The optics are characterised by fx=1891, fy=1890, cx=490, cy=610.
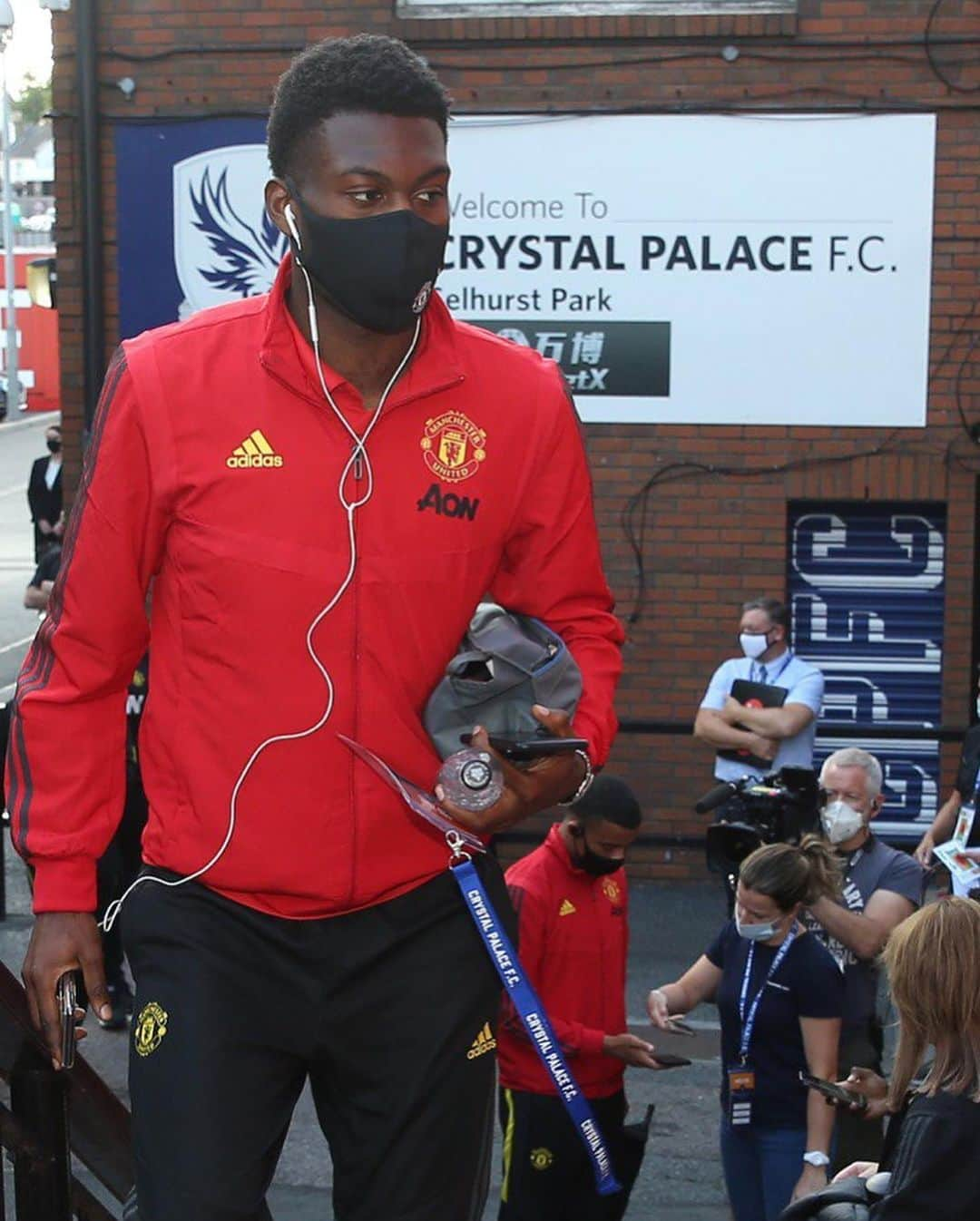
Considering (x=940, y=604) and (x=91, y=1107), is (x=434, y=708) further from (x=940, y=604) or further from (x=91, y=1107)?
(x=940, y=604)

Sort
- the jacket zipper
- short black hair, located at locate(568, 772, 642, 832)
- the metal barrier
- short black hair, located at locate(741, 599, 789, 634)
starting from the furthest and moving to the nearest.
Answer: the metal barrier
short black hair, located at locate(741, 599, 789, 634)
short black hair, located at locate(568, 772, 642, 832)
the jacket zipper

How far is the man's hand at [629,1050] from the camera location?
18.3 feet

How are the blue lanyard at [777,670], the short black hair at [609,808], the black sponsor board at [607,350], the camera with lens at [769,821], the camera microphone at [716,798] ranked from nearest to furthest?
the short black hair at [609,808] < the camera with lens at [769,821] < the camera microphone at [716,798] < the blue lanyard at [777,670] < the black sponsor board at [607,350]

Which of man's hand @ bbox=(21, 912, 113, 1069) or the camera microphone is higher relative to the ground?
man's hand @ bbox=(21, 912, 113, 1069)

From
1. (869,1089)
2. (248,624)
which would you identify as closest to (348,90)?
(248,624)

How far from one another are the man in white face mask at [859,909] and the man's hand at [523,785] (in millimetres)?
3112

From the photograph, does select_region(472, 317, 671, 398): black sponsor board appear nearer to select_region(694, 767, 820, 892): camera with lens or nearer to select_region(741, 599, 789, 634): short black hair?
select_region(741, 599, 789, 634): short black hair

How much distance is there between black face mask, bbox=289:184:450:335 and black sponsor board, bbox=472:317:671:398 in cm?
776

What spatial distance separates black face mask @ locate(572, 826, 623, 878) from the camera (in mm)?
5848

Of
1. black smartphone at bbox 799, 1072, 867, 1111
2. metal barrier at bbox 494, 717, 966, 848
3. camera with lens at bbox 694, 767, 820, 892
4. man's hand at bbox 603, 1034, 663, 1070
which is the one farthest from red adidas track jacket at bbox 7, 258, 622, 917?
metal barrier at bbox 494, 717, 966, 848

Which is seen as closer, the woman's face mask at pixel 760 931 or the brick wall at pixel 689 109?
the woman's face mask at pixel 760 931

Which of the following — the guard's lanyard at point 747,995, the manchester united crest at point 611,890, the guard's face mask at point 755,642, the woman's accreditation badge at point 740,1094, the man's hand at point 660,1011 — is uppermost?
the guard's face mask at point 755,642

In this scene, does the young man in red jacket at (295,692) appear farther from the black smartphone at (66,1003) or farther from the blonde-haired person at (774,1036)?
the blonde-haired person at (774,1036)

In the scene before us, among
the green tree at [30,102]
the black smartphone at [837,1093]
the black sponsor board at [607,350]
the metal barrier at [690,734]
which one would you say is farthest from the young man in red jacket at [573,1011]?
the green tree at [30,102]
